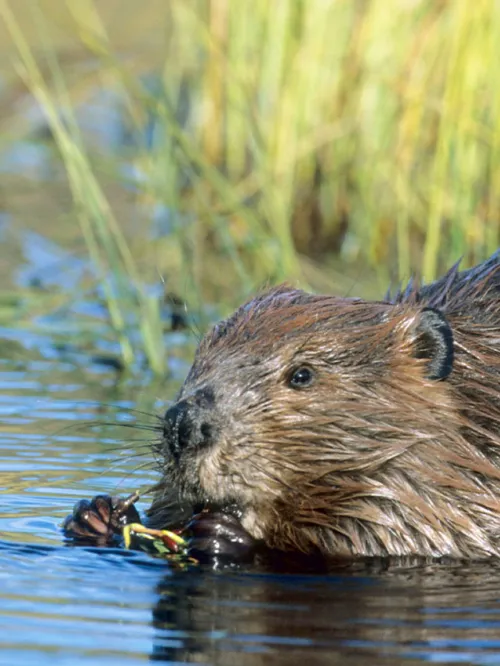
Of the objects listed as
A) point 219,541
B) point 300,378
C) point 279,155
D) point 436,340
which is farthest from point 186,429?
point 279,155

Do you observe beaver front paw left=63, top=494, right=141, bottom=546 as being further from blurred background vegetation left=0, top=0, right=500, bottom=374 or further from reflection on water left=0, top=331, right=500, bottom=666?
blurred background vegetation left=0, top=0, right=500, bottom=374

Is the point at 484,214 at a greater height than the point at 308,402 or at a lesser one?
greater

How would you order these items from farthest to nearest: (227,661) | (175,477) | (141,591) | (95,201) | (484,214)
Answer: (484,214) < (95,201) < (175,477) < (141,591) < (227,661)

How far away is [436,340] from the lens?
4754mm

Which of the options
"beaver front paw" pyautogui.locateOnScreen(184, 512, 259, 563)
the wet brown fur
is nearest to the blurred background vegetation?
the wet brown fur

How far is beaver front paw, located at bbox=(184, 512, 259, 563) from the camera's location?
14.7 feet

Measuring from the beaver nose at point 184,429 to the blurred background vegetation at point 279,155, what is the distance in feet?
8.56

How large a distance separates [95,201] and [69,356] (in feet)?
3.23

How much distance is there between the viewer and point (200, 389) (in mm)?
4539

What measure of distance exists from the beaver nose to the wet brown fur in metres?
0.06

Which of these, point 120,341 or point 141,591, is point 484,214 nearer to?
point 120,341

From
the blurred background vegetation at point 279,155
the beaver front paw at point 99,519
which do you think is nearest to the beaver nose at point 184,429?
the beaver front paw at point 99,519

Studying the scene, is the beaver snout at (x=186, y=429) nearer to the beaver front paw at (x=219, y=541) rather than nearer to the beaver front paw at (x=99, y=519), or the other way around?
the beaver front paw at (x=219, y=541)

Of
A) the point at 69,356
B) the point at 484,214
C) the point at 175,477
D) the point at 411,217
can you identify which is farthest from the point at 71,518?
the point at 411,217
